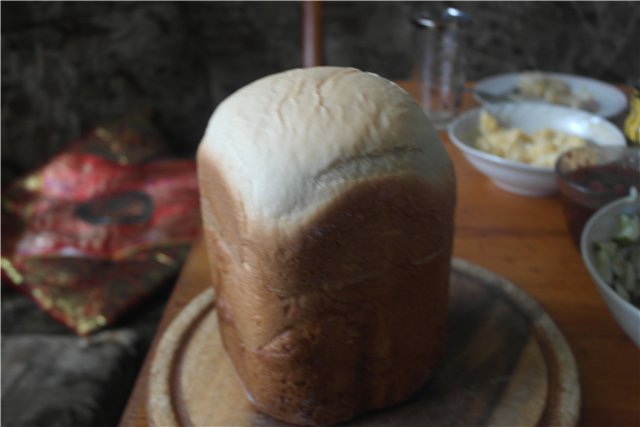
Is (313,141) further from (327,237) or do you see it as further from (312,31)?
(312,31)

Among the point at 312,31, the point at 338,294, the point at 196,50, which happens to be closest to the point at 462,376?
the point at 338,294

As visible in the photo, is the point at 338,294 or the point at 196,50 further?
the point at 196,50

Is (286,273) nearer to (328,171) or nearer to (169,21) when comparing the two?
(328,171)

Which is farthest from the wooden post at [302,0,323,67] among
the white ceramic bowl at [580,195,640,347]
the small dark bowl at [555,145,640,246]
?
the white ceramic bowl at [580,195,640,347]

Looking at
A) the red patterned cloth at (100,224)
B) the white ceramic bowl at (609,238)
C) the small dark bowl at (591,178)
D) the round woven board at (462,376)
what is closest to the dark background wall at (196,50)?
the red patterned cloth at (100,224)

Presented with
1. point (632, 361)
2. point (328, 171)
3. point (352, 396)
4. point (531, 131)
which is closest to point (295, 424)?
point (352, 396)

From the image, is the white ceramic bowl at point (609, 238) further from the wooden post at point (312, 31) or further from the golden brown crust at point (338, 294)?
the wooden post at point (312, 31)
